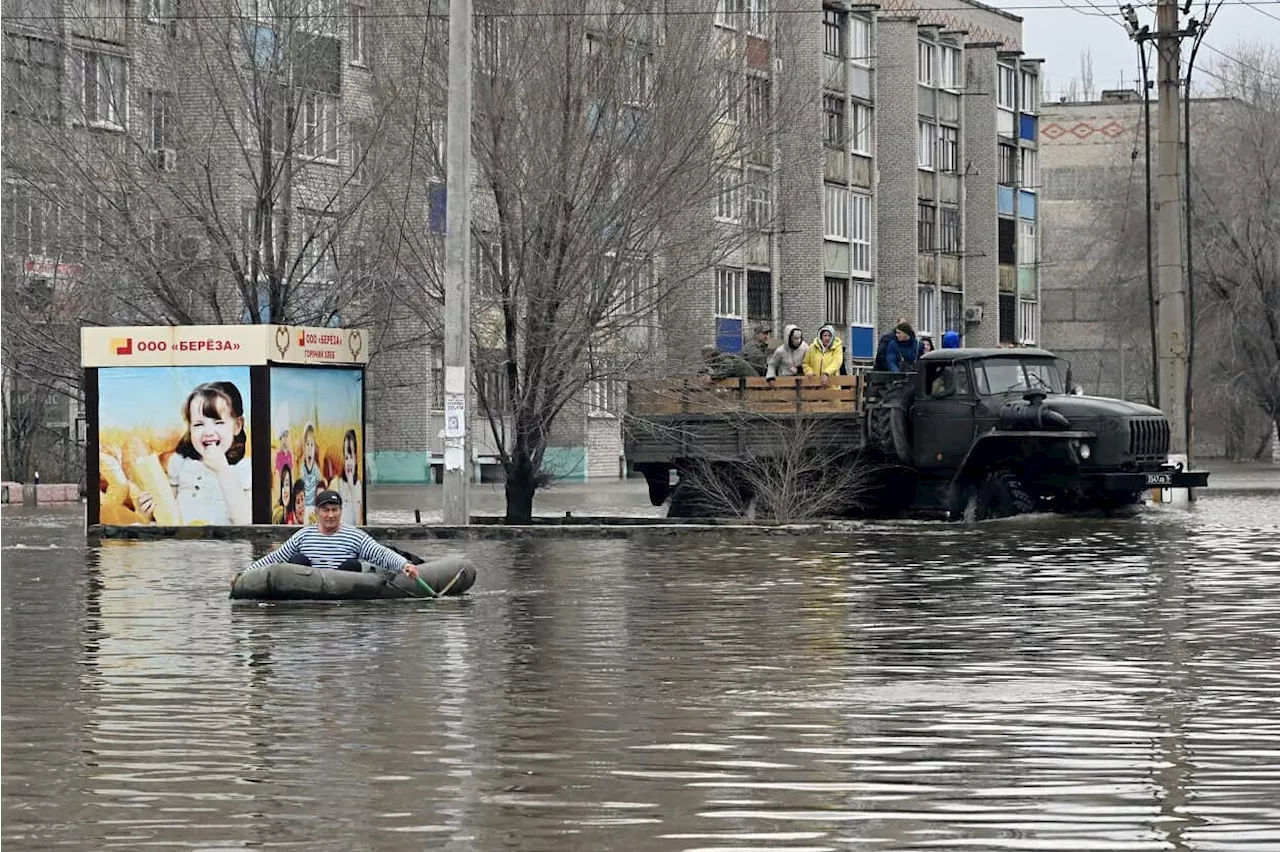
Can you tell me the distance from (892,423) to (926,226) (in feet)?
195

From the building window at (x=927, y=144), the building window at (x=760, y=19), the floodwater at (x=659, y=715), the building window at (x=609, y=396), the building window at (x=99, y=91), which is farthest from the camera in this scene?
the building window at (x=927, y=144)

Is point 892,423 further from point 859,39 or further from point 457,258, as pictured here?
point 859,39

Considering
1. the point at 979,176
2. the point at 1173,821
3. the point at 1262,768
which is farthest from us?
the point at 979,176

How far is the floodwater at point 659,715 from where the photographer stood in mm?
8938

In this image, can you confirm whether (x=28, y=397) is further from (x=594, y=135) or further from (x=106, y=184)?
(x=594, y=135)

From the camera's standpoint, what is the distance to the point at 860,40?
87500mm

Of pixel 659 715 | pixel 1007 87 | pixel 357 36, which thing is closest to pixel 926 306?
pixel 1007 87

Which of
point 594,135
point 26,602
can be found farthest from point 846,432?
point 26,602

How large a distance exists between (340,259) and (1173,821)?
98.2 feet

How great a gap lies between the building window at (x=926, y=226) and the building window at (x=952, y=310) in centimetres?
240

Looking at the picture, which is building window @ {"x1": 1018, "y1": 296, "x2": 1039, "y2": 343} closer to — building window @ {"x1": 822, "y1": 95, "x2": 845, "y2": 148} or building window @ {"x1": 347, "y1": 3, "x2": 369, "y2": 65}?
building window @ {"x1": 822, "y1": 95, "x2": 845, "y2": 148}

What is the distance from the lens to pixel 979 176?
96500 mm

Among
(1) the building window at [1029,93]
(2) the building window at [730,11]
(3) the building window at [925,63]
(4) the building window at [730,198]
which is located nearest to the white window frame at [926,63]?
(3) the building window at [925,63]

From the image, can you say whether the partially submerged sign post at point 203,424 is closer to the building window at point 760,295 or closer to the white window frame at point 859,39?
the building window at point 760,295
